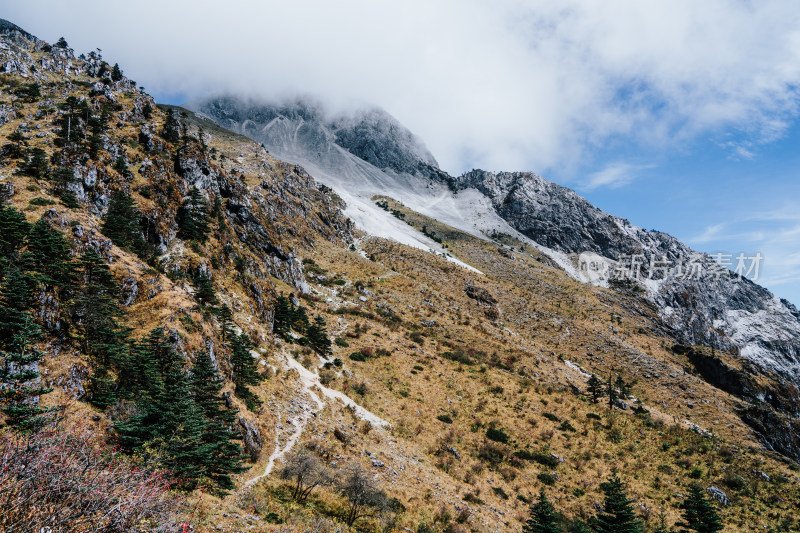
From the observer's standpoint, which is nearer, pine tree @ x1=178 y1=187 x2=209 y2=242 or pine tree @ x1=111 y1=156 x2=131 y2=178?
pine tree @ x1=178 y1=187 x2=209 y2=242

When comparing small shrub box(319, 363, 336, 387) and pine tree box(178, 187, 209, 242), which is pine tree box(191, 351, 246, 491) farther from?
pine tree box(178, 187, 209, 242)

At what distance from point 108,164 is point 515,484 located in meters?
49.3

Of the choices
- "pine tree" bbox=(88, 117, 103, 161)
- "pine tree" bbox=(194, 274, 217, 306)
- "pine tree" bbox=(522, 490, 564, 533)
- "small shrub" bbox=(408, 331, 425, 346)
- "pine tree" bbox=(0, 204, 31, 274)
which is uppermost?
"pine tree" bbox=(88, 117, 103, 161)

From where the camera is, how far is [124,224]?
92.9 feet

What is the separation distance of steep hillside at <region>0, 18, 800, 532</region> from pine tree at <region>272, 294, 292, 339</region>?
1.04ft

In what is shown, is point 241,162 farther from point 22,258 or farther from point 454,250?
point 22,258

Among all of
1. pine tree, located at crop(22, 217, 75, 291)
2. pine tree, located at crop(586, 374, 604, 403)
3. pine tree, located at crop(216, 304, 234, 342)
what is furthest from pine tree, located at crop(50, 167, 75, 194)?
pine tree, located at crop(586, 374, 604, 403)

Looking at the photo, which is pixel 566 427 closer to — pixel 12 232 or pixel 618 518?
pixel 618 518

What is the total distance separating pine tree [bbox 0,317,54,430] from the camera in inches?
418

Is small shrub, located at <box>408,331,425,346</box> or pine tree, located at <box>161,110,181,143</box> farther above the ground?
pine tree, located at <box>161,110,181,143</box>

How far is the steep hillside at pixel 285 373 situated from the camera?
15.3m

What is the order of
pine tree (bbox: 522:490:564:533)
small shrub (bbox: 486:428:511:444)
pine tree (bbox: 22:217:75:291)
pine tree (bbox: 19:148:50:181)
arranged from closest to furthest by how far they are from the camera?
1. pine tree (bbox: 22:217:75:291)
2. pine tree (bbox: 522:490:564:533)
3. pine tree (bbox: 19:148:50:181)
4. small shrub (bbox: 486:428:511:444)

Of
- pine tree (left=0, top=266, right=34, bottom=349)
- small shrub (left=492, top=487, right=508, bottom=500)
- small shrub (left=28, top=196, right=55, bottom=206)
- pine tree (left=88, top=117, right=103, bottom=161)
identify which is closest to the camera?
pine tree (left=0, top=266, right=34, bottom=349)

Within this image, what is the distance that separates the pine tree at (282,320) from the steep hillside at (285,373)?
317mm
